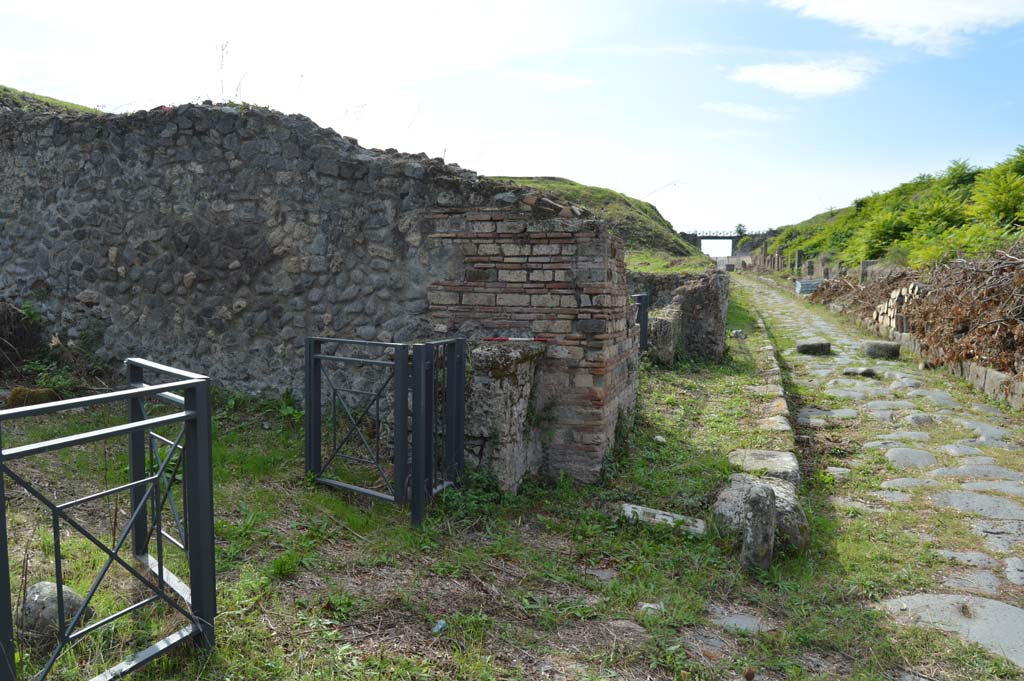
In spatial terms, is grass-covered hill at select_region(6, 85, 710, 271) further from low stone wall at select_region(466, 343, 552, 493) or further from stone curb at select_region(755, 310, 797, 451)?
low stone wall at select_region(466, 343, 552, 493)

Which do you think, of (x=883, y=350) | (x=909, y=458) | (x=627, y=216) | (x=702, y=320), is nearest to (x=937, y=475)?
(x=909, y=458)

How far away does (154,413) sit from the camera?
6332 mm

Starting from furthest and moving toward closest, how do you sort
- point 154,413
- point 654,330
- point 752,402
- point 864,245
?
point 864,245
point 654,330
point 752,402
point 154,413

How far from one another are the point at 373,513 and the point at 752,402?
5425mm

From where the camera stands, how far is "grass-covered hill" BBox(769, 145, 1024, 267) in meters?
14.3

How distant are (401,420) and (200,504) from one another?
5.51ft

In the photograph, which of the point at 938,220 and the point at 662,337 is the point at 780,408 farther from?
the point at 938,220

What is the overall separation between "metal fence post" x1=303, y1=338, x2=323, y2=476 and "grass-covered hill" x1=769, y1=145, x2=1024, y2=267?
36.9 ft

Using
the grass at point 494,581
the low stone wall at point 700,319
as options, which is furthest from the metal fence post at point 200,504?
the low stone wall at point 700,319

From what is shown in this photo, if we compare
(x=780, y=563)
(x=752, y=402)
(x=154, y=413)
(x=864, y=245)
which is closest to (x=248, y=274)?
(x=154, y=413)

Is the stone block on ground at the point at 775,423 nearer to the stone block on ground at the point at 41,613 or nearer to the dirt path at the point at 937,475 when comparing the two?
the dirt path at the point at 937,475

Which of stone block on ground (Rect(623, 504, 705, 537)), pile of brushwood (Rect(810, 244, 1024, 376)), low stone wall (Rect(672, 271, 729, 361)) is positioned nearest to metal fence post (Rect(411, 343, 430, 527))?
stone block on ground (Rect(623, 504, 705, 537))

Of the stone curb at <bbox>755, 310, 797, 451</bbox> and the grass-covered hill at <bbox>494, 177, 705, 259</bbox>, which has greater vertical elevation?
the grass-covered hill at <bbox>494, 177, 705, 259</bbox>

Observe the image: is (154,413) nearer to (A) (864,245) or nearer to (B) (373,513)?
(B) (373,513)
